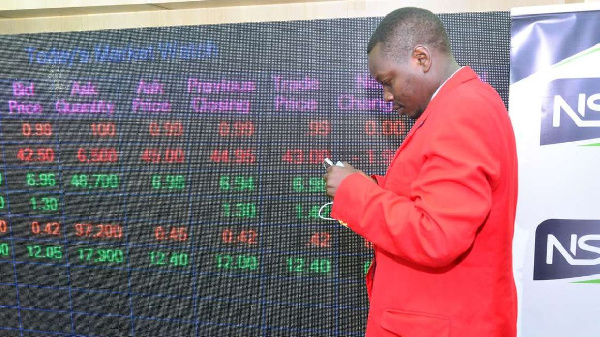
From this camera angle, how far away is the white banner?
168 cm

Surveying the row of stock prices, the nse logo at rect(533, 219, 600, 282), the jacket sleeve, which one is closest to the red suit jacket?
the jacket sleeve

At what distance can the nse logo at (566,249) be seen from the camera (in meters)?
1.73

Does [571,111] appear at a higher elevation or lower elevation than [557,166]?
higher

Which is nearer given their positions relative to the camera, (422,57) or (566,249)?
(422,57)

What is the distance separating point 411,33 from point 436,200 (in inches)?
15.1

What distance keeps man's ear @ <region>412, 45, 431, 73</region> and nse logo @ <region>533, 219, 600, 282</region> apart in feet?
3.23

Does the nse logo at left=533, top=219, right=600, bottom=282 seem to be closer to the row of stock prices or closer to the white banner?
the white banner

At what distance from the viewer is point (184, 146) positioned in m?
1.73

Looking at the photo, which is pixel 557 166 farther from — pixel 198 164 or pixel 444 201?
pixel 198 164

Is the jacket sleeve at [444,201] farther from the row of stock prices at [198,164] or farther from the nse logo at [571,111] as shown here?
the nse logo at [571,111]

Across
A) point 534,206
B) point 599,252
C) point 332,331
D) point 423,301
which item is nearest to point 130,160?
point 332,331

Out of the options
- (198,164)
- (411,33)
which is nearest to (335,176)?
(411,33)

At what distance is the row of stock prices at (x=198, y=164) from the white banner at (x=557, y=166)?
0.46 m

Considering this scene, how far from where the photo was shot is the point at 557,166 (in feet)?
5.61
